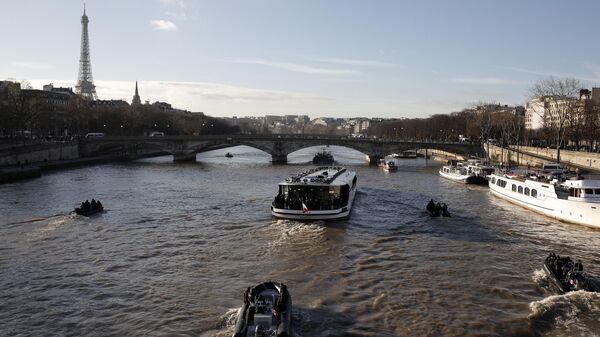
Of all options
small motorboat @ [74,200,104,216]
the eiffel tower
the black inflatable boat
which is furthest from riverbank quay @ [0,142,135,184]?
the eiffel tower

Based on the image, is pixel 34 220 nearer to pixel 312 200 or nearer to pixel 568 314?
pixel 312 200

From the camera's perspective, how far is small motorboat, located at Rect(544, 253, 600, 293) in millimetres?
18938

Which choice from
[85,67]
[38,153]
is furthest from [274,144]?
[85,67]

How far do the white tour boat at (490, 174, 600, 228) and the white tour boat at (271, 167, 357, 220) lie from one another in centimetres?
1276

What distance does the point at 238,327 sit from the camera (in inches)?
562

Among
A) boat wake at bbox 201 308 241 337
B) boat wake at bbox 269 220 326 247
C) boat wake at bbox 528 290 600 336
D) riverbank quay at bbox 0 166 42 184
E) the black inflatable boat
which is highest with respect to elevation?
riverbank quay at bbox 0 166 42 184

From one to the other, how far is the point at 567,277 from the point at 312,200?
53.0 feet

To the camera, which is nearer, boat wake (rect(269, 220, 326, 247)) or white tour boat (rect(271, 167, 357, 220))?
boat wake (rect(269, 220, 326, 247))

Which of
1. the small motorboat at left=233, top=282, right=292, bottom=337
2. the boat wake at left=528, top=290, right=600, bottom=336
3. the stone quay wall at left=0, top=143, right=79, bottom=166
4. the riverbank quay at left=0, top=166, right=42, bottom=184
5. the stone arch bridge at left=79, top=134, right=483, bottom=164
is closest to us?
the small motorboat at left=233, top=282, right=292, bottom=337

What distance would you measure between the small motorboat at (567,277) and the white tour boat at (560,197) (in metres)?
11.6

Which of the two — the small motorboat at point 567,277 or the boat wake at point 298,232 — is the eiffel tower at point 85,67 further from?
the small motorboat at point 567,277

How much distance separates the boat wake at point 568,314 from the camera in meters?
16.2

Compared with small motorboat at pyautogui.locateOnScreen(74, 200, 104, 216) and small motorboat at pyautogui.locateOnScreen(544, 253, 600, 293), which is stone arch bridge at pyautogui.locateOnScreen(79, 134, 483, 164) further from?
small motorboat at pyautogui.locateOnScreen(544, 253, 600, 293)

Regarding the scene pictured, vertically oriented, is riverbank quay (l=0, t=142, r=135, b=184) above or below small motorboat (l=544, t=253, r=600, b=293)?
above
